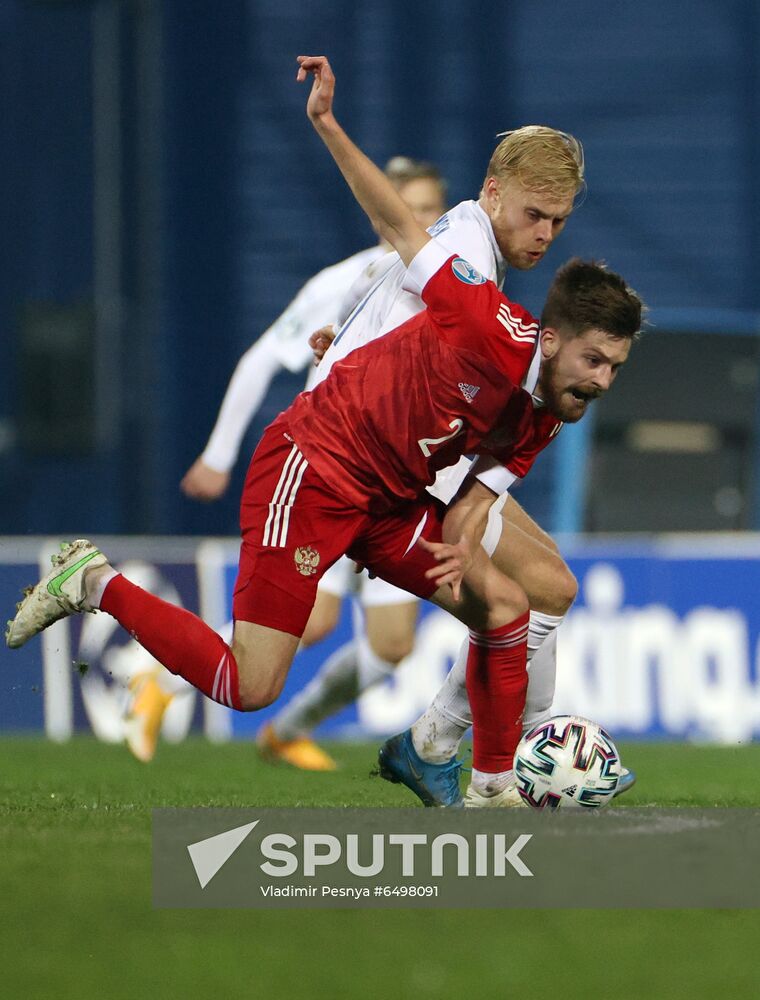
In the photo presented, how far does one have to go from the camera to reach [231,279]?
16141 millimetres

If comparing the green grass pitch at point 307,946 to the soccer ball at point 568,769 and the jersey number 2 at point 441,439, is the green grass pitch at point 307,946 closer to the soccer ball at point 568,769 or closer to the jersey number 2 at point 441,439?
the soccer ball at point 568,769

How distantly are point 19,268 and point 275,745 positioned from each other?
10.0m

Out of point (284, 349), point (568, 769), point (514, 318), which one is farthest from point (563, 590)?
point (284, 349)

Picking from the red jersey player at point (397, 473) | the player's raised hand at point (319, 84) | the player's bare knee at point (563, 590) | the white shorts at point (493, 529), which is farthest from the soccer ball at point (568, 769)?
the player's raised hand at point (319, 84)

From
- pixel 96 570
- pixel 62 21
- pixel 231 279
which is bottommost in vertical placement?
pixel 231 279

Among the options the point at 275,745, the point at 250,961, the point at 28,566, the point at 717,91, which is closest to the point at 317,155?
the point at 717,91

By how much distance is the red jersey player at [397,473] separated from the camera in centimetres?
514

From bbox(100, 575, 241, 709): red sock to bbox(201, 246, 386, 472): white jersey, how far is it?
2253 millimetres

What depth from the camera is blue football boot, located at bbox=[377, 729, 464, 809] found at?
5744 millimetres

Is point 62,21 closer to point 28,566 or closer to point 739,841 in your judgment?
point 28,566

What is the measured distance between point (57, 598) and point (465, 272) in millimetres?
1518

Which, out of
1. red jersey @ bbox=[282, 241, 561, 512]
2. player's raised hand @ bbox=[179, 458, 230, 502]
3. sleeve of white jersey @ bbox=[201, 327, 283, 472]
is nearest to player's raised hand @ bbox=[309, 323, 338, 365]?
red jersey @ bbox=[282, 241, 561, 512]

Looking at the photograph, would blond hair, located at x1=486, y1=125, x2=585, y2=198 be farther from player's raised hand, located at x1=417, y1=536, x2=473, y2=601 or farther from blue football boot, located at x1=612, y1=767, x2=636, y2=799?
blue football boot, located at x1=612, y1=767, x2=636, y2=799

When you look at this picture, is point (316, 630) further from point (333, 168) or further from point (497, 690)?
point (333, 168)
